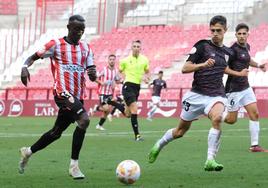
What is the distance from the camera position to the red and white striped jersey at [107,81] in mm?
24391

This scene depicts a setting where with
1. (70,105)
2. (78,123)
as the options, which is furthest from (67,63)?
(78,123)

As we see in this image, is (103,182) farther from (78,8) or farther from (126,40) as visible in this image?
(78,8)

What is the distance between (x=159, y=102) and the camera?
113 ft

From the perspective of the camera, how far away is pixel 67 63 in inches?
403

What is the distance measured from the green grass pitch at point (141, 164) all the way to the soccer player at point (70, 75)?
56cm

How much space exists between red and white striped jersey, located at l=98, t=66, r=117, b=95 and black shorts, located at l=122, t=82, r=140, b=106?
487 centimetres

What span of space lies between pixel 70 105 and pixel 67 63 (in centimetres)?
59

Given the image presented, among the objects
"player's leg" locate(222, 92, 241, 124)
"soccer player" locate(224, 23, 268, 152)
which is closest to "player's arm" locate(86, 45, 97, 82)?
"soccer player" locate(224, 23, 268, 152)

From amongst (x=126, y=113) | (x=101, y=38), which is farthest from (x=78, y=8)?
(x=126, y=113)

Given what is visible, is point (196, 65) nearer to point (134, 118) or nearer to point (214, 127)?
point (214, 127)

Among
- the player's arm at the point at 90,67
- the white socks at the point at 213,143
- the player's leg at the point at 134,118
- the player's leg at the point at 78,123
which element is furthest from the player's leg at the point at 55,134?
the player's leg at the point at 134,118

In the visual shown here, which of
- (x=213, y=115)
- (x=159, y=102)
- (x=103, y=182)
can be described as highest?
(x=213, y=115)

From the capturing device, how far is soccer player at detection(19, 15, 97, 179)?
32.9 feet

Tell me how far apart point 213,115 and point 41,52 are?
2.52 m
